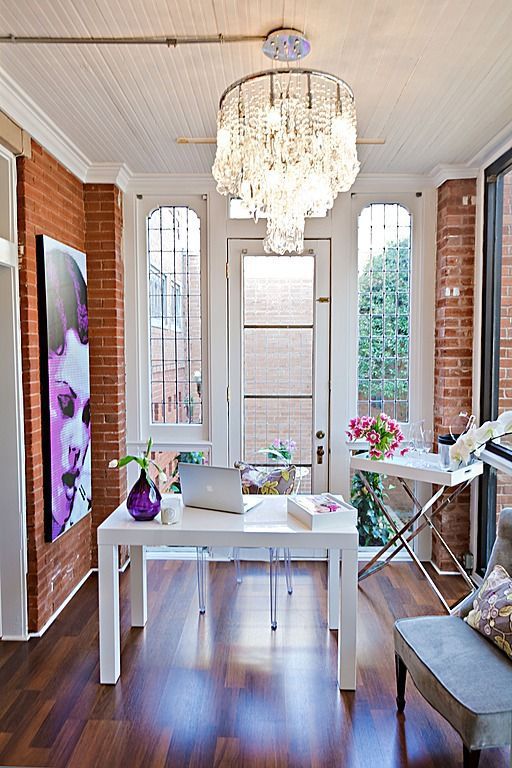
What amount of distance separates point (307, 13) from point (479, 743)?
279 centimetres

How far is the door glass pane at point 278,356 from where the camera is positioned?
172 inches

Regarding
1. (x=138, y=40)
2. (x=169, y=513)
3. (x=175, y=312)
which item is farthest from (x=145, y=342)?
(x=138, y=40)

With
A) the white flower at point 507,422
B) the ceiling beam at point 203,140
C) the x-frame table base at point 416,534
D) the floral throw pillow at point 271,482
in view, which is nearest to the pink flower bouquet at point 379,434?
the x-frame table base at point 416,534

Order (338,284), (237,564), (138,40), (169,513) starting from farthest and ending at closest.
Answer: (338,284) < (237,564) < (169,513) < (138,40)

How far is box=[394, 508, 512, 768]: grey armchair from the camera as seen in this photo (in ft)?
6.65

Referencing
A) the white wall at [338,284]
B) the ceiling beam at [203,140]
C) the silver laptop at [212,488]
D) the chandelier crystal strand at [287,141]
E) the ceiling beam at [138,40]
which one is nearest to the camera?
the chandelier crystal strand at [287,141]

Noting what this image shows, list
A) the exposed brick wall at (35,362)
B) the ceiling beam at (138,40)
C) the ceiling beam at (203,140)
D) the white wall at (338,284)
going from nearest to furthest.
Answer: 1. the ceiling beam at (138,40)
2. the exposed brick wall at (35,362)
3. the ceiling beam at (203,140)
4. the white wall at (338,284)

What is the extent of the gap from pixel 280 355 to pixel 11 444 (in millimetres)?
2084

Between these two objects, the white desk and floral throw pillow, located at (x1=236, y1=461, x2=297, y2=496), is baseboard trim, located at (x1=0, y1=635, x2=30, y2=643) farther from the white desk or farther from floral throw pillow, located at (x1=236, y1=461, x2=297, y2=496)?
floral throw pillow, located at (x1=236, y1=461, x2=297, y2=496)

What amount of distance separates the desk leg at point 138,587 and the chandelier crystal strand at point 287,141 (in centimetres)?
220

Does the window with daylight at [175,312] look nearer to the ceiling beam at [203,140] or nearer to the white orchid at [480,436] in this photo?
the ceiling beam at [203,140]

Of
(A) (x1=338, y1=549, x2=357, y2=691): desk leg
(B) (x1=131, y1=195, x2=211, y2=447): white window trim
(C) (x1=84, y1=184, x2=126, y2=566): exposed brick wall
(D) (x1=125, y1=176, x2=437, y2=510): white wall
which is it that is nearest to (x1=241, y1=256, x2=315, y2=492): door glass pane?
(D) (x1=125, y1=176, x2=437, y2=510): white wall

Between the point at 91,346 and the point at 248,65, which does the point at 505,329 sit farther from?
the point at 91,346

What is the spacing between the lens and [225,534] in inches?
108
